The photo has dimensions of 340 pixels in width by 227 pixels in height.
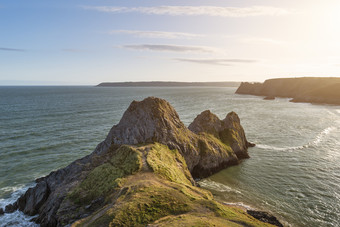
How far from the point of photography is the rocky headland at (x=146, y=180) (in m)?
18.1

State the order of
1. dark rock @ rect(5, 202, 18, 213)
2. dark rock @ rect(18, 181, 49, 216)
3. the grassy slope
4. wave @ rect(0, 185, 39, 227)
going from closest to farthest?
the grassy slope < wave @ rect(0, 185, 39, 227) < dark rock @ rect(18, 181, 49, 216) < dark rock @ rect(5, 202, 18, 213)

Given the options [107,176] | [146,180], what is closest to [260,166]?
[146,180]

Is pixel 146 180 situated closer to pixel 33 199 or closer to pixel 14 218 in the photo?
pixel 33 199

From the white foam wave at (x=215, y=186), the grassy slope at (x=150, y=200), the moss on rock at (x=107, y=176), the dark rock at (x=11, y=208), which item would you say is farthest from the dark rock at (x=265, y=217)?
the dark rock at (x=11, y=208)

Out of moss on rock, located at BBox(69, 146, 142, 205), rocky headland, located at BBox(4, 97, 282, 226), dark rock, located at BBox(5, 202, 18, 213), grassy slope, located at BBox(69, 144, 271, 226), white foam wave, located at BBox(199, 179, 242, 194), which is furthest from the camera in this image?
white foam wave, located at BBox(199, 179, 242, 194)

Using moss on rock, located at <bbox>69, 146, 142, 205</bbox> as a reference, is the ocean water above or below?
below

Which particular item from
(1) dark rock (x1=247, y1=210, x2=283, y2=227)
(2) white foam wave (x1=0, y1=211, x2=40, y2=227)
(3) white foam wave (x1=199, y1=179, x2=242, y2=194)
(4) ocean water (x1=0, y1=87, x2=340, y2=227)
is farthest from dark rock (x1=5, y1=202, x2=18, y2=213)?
(1) dark rock (x1=247, y1=210, x2=283, y2=227)

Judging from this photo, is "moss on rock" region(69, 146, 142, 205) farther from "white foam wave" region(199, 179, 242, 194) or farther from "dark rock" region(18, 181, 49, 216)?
"white foam wave" region(199, 179, 242, 194)

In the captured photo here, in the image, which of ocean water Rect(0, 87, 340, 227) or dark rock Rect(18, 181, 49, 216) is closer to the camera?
dark rock Rect(18, 181, 49, 216)

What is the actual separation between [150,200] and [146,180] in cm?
476

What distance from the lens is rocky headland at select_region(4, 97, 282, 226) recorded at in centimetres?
1812

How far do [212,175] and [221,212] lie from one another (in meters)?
18.8

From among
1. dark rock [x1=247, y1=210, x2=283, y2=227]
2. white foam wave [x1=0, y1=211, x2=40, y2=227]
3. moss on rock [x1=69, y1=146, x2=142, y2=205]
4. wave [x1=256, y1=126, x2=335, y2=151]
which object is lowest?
white foam wave [x1=0, y1=211, x2=40, y2=227]

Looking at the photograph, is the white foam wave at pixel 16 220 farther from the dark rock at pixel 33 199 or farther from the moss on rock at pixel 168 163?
the moss on rock at pixel 168 163
